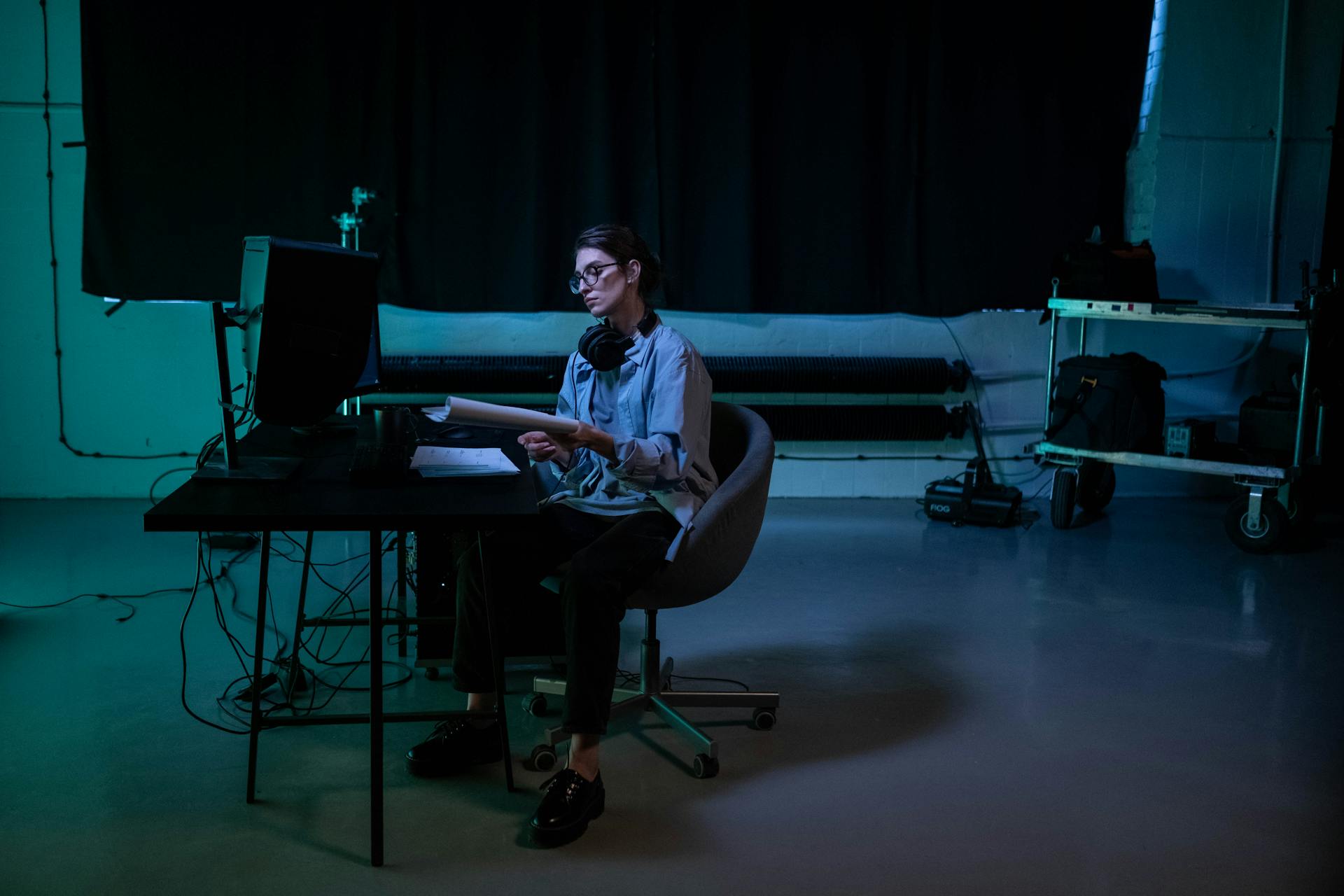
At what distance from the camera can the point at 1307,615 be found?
360 cm

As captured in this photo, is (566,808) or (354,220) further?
(354,220)

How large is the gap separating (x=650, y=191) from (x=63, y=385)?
2601 millimetres

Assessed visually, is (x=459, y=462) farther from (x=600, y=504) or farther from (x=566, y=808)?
(x=566, y=808)

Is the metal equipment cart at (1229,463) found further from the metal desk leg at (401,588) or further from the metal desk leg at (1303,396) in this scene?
the metal desk leg at (401,588)

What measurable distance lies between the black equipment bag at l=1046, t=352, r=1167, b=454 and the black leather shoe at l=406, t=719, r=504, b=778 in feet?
10.2

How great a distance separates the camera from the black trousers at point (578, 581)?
2.15 m

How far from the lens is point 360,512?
181cm

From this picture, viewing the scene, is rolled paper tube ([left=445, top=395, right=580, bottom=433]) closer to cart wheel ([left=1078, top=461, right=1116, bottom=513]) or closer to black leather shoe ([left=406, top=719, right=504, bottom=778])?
black leather shoe ([left=406, top=719, right=504, bottom=778])

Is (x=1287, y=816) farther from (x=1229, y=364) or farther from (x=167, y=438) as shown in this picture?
(x=167, y=438)

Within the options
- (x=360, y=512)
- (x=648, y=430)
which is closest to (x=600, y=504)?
(x=648, y=430)

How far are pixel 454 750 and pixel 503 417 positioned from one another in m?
0.81

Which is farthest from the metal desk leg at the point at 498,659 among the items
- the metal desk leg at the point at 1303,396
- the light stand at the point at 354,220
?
the metal desk leg at the point at 1303,396

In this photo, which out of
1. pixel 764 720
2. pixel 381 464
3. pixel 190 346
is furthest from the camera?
pixel 190 346

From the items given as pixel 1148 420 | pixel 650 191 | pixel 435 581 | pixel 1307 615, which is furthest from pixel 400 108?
pixel 1307 615
